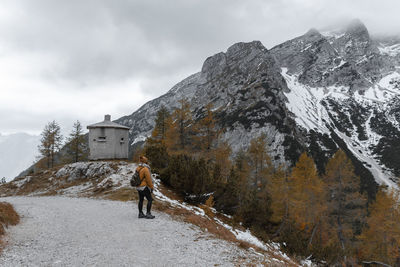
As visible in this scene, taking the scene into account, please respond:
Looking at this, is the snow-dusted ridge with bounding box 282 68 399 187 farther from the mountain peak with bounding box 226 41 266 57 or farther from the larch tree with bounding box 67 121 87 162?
the larch tree with bounding box 67 121 87 162

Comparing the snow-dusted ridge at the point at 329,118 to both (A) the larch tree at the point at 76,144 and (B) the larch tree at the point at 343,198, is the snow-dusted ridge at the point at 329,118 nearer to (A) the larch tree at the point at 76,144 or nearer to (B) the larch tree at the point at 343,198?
(B) the larch tree at the point at 343,198

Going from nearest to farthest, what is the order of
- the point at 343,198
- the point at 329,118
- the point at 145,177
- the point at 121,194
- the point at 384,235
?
the point at 145,177 < the point at 121,194 < the point at 343,198 < the point at 384,235 < the point at 329,118

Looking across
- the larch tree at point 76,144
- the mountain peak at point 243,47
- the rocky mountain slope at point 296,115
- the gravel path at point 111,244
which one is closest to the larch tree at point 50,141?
the larch tree at point 76,144

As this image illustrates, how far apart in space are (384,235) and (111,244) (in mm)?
33559

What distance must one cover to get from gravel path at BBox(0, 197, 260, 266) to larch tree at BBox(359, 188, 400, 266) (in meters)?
29.3

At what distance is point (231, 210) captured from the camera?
21.0m

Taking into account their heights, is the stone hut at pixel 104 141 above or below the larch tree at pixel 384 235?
above

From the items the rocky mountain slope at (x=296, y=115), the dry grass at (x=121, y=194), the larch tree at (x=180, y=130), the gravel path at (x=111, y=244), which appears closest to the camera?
the gravel path at (x=111, y=244)

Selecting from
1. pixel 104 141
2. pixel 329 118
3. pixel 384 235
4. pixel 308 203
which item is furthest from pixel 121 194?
pixel 329 118

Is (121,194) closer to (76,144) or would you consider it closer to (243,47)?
(76,144)

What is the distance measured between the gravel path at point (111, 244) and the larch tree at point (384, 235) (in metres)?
29.3

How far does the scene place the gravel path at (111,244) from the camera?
602cm

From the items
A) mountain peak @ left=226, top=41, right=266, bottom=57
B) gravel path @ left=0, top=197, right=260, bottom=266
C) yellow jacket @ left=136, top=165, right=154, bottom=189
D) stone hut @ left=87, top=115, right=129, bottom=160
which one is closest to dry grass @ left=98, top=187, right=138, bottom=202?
gravel path @ left=0, top=197, right=260, bottom=266

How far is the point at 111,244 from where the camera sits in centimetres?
721
